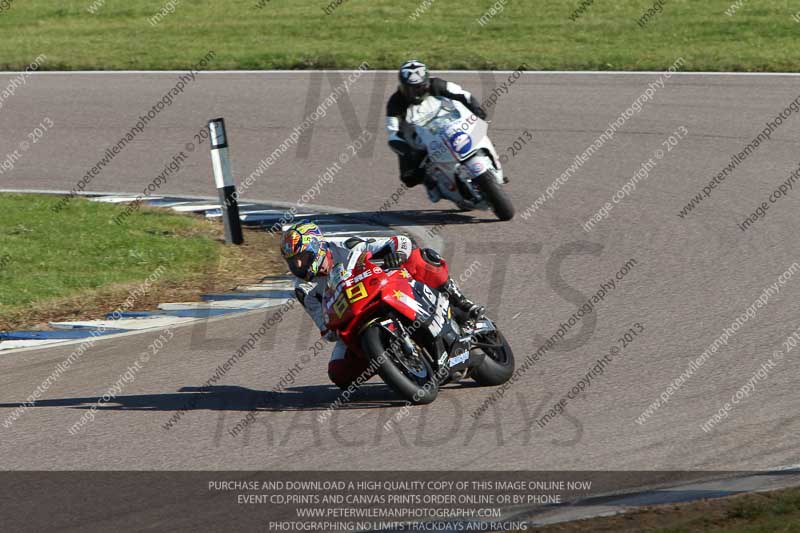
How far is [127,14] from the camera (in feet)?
93.4

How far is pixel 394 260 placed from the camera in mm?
8461

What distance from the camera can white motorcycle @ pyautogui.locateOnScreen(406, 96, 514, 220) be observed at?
1403 cm

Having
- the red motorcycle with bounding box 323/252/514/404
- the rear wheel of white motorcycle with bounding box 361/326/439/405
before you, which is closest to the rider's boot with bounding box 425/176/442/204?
the red motorcycle with bounding box 323/252/514/404

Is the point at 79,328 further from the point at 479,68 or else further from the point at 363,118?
the point at 479,68

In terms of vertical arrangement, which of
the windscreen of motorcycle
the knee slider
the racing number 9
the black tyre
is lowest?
the windscreen of motorcycle

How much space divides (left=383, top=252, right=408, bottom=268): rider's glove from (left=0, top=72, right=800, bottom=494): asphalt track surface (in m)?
0.98

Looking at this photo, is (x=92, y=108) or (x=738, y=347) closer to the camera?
(x=738, y=347)

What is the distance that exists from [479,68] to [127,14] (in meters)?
10.3

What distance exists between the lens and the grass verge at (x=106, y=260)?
1212 centimetres

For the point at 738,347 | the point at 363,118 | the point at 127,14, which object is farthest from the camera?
the point at 127,14

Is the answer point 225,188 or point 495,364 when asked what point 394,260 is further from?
point 225,188

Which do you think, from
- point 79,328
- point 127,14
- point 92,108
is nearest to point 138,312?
point 79,328

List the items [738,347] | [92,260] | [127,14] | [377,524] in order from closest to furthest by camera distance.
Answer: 1. [377,524]
2. [738,347]
3. [92,260]
4. [127,14]

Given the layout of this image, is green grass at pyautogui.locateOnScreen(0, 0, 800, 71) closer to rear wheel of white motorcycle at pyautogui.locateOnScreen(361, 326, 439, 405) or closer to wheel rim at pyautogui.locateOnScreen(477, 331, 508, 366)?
wheel rim at pyautogui.locateOnScreen(477, 331, 508, 366)
